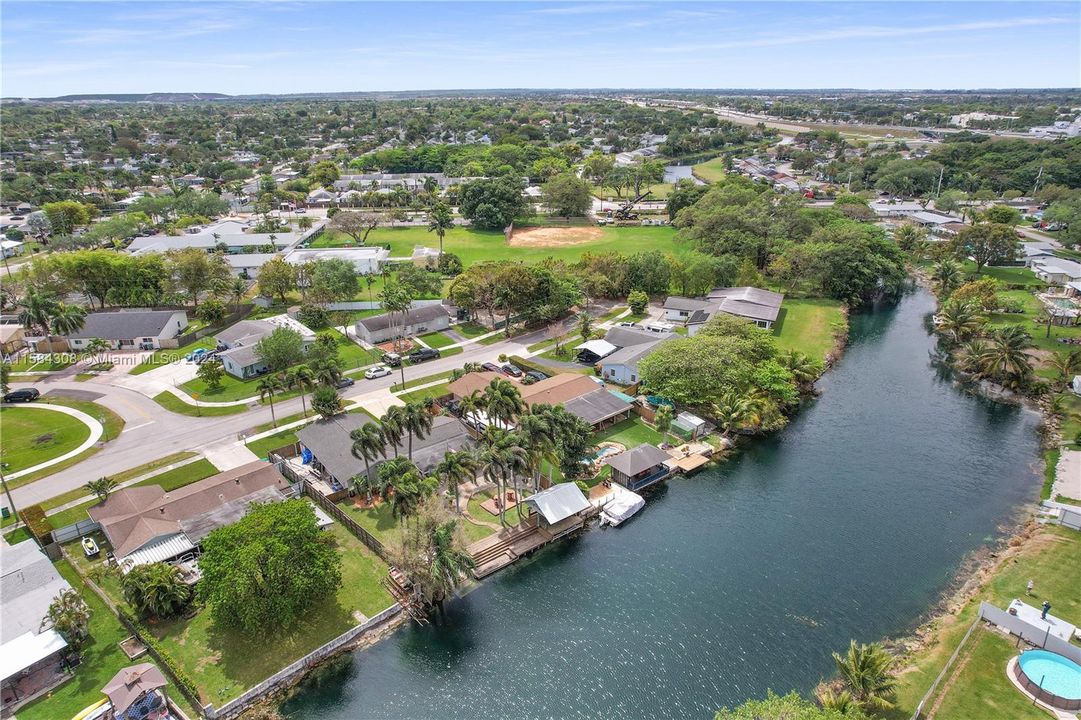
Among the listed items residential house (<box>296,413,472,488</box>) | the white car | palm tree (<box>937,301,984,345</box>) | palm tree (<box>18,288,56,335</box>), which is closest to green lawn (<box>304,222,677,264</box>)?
the white car

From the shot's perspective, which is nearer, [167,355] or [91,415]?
[91,415]

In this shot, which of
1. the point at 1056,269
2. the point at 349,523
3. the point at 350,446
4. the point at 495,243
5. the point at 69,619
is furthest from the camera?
the point at 495,243

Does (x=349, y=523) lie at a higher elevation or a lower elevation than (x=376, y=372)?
lower

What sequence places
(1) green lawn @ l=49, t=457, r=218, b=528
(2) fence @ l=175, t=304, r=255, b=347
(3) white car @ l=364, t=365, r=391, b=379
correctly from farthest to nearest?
(2) fence @ l=175, t=304, r=255, b=347, (3) white car @ l=364, t=365, r=391, b=379, (1) green lawn @ l=49, t=457, r=218, b=528

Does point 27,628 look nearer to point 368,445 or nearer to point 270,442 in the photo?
point 368,445

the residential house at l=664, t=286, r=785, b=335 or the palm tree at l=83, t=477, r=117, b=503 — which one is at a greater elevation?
the residential house at l=664, t=286, r=785, b=335

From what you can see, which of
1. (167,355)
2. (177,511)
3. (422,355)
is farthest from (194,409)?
(422,355)

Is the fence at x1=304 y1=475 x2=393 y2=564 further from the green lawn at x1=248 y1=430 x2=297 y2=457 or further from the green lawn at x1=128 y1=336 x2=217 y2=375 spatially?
the green lawn at x1=128 y1=336 x2=217 y2=375

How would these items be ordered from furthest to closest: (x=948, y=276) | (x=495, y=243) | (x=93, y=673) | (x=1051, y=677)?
(x=495, y=243) < (x=948, y=276) < (x=93, y=673) < (x=1051, y=677)
